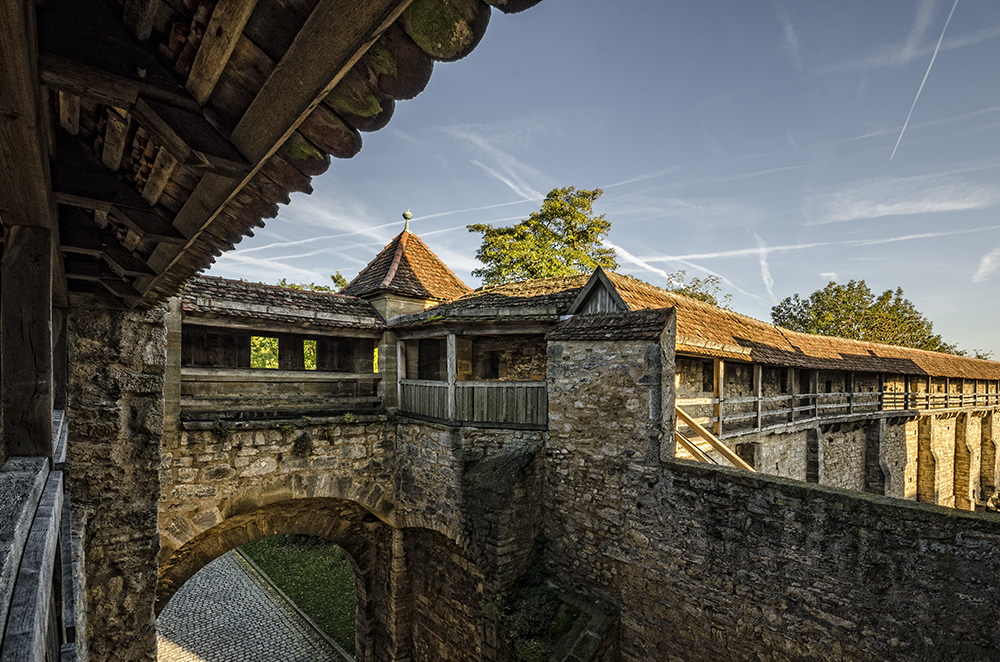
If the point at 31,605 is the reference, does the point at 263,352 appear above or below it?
below

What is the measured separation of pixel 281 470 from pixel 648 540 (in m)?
6.62

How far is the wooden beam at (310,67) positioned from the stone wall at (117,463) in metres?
5.28

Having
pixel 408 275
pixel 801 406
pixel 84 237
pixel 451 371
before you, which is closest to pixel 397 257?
pixel 408 275

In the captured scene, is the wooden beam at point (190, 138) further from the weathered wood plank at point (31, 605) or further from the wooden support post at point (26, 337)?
the wooden support post at point (26, 337)

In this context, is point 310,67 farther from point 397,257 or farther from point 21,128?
point 397,257

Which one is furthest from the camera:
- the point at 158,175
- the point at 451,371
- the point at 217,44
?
the point at 451,371

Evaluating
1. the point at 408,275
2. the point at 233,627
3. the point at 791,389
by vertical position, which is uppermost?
the point at 408,275

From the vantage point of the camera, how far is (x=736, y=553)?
5566 mm

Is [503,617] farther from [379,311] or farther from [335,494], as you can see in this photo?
[379,311]

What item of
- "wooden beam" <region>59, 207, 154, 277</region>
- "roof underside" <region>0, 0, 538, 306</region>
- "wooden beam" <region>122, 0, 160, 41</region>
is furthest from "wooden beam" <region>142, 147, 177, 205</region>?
"wooden beam" <region>59, 207, 154, 277</region>

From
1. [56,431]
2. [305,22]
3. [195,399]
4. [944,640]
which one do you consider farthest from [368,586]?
[305,22]

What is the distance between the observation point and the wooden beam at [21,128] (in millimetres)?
1193

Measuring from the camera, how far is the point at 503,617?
7.12m

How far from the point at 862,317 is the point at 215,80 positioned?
38.6 m
